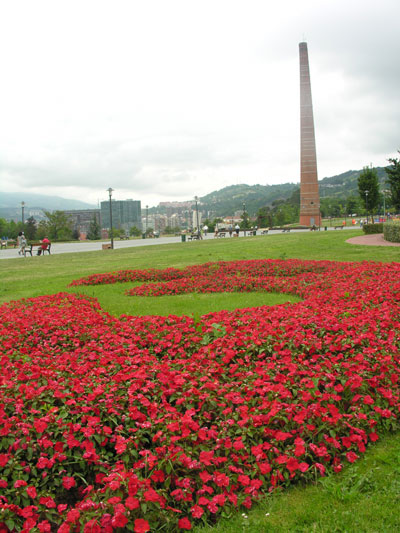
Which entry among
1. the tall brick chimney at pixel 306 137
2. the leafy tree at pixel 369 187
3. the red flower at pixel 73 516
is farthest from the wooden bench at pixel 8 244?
the red flower at pixel 73 516

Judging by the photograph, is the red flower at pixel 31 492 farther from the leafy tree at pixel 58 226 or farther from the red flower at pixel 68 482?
the leafy tree at pixel 58 226

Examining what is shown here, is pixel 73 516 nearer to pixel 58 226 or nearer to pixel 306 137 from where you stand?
pixel 306 137

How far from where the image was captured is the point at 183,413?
349 centimetres

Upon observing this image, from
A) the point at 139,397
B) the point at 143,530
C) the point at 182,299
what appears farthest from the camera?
the point at 182,299

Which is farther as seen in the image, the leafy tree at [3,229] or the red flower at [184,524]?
the leafy tree at [3,229]

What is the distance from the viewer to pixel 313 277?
1036 centimetres

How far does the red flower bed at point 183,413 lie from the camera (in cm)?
263

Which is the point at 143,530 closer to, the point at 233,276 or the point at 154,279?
the point at 233,276

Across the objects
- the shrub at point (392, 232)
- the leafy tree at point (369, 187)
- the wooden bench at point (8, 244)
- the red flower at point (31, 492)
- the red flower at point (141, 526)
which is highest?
the leafy tree at point (369, 187)

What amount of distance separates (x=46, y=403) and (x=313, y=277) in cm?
787

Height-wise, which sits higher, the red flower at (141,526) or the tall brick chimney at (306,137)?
the tall brick chimney at (306,137)

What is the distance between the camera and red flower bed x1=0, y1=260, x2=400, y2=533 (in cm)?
263

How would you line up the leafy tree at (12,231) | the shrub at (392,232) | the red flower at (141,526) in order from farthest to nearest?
1. the leafy tree at (12,231)
2. the shrub at (392,232)
3. the red flower at (141,526)

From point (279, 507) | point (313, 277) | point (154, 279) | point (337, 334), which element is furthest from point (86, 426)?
point (154, 279)
